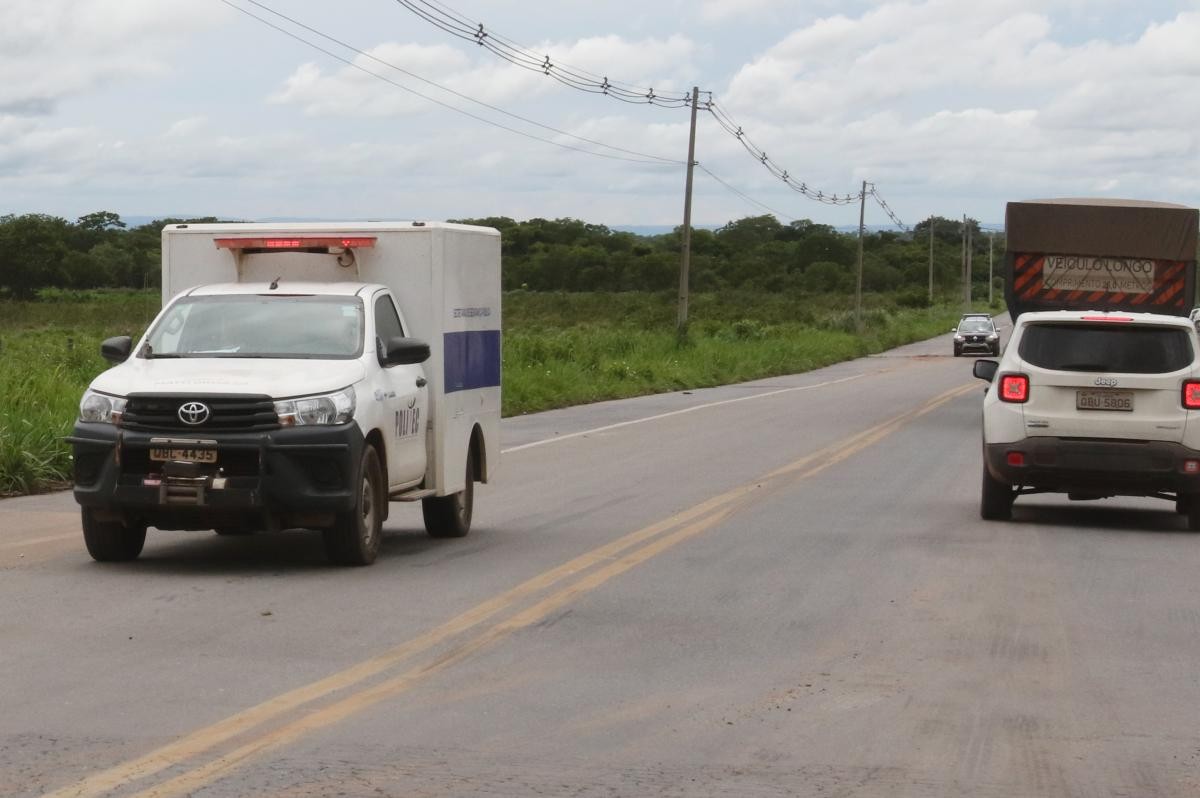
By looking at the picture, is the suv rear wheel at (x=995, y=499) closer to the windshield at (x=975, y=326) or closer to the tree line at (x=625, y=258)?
the windshield at (x=975, y=326)

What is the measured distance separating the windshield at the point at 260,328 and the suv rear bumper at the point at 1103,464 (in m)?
5.64

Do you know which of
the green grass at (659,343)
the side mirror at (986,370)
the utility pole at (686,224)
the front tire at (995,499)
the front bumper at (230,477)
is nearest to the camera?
the front bumper at (230,477)

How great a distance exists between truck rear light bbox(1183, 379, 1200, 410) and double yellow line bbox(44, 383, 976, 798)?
152 inches

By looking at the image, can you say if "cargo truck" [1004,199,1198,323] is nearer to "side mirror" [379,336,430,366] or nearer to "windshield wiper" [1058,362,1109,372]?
"windshield wiper" [1058,362,1109,372]

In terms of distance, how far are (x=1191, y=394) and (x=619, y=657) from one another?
7.54 meters

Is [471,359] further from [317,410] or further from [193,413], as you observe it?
[193,413]

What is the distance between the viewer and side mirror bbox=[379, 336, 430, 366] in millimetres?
11344

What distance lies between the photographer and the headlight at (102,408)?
1067cm

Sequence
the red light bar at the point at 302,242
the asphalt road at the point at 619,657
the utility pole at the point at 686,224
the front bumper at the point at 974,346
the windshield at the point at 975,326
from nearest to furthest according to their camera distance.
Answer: the asphalt road at the point at 619,657, the red light bar at the point at 302,242, the utility pole at the point at 686,224, the front bumper at the point at 974,346, the windshield at the point at 975,326

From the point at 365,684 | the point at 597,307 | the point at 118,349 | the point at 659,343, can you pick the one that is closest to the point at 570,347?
the point at 659,343

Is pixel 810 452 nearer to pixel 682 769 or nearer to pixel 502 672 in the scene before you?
pixel 502 672

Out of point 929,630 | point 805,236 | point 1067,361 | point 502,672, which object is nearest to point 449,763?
point 502,672

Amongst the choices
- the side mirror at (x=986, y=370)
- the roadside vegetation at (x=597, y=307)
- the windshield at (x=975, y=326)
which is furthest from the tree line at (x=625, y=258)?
the side mirror at (x=986, y=370)

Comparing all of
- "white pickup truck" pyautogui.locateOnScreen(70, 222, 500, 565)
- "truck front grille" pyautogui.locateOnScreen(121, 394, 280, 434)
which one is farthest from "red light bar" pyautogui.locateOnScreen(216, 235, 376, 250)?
"truck front grille" pyautogui.locateOnScreen(121, 394, 280, 434)
